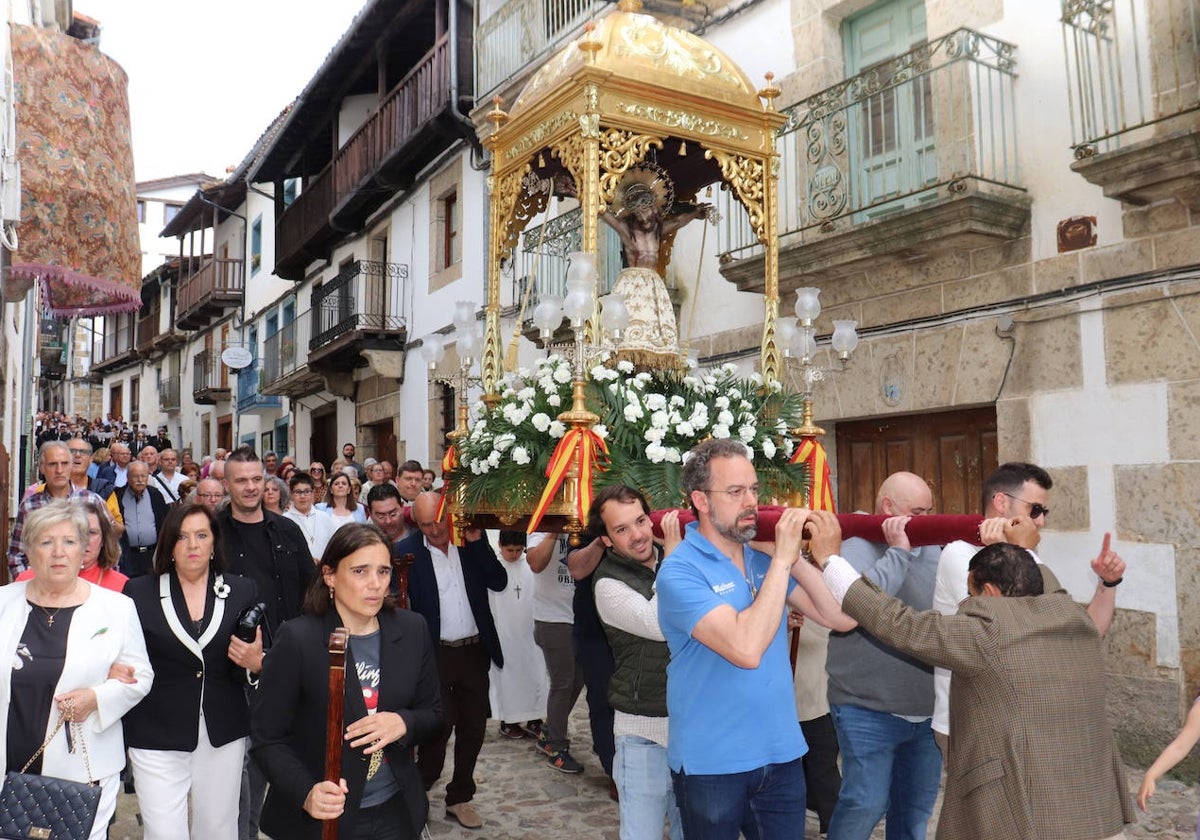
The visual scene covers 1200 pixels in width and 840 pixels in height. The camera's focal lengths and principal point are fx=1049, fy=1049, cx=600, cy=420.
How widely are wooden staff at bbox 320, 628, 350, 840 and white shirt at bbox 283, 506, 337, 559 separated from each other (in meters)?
4.98

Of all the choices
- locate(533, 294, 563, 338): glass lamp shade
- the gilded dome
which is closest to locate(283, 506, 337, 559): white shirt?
locate(533, 294, 563, 338): glass lamp shade

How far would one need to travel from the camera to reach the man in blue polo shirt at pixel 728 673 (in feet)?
9.16

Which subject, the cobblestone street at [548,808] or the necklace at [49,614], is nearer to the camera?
the necklace at [49,614]

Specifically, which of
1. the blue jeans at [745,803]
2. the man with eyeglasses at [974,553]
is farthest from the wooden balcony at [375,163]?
the blue jeans at [745,803]

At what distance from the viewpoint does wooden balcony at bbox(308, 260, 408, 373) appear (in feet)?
50.7

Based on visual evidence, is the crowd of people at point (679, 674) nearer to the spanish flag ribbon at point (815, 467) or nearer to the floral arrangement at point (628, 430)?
the floral arrangement at point (628, 430)

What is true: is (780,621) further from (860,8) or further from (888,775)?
(860,8)

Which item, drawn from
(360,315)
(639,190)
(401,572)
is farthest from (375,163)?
(401,572)

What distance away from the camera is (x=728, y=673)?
9.41ft

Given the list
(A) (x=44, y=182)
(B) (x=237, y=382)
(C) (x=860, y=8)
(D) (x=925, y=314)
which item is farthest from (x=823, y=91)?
(B) (x=237, y=382)

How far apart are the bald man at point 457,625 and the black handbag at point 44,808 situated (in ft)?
7.03

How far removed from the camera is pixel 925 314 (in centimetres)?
735

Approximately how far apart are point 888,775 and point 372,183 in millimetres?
13362

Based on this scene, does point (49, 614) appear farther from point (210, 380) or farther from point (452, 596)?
point (210, 380)
